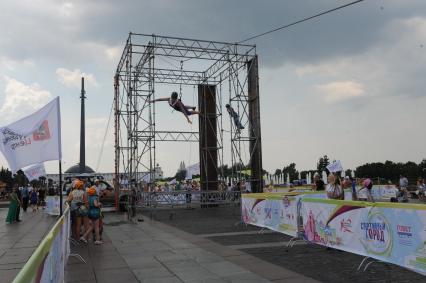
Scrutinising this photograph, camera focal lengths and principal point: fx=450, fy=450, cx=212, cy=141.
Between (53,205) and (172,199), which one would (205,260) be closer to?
(172,199)

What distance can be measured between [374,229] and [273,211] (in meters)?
5.64

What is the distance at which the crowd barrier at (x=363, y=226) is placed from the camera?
695 cm

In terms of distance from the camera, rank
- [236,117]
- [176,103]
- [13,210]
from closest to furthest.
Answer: [13,210], [176,103], [236,117]

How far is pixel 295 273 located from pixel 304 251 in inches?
94.3

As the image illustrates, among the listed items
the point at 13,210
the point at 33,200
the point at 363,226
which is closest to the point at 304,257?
the point at 363,226

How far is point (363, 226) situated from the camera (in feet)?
27.3

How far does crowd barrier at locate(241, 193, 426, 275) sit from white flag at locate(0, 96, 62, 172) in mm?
5865

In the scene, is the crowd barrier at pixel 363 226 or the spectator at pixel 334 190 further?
the spectator at pixel 334 190

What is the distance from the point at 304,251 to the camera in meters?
10.4

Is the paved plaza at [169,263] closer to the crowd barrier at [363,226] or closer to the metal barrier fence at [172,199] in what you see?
the crowd barrier at [363,226]

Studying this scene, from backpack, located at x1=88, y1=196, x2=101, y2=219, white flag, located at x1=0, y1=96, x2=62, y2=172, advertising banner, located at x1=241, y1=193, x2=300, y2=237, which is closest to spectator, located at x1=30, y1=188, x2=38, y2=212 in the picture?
backpack, located at x1=88, y1=196, x2=101, y2=219

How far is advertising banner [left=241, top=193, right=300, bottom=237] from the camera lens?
39.2ft

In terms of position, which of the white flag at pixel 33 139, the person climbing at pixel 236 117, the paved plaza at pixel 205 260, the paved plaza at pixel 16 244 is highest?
the person climbing at pixel 236 117

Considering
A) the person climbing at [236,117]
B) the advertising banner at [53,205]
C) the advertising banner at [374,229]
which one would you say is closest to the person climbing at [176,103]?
the person climbing at [236,117]
